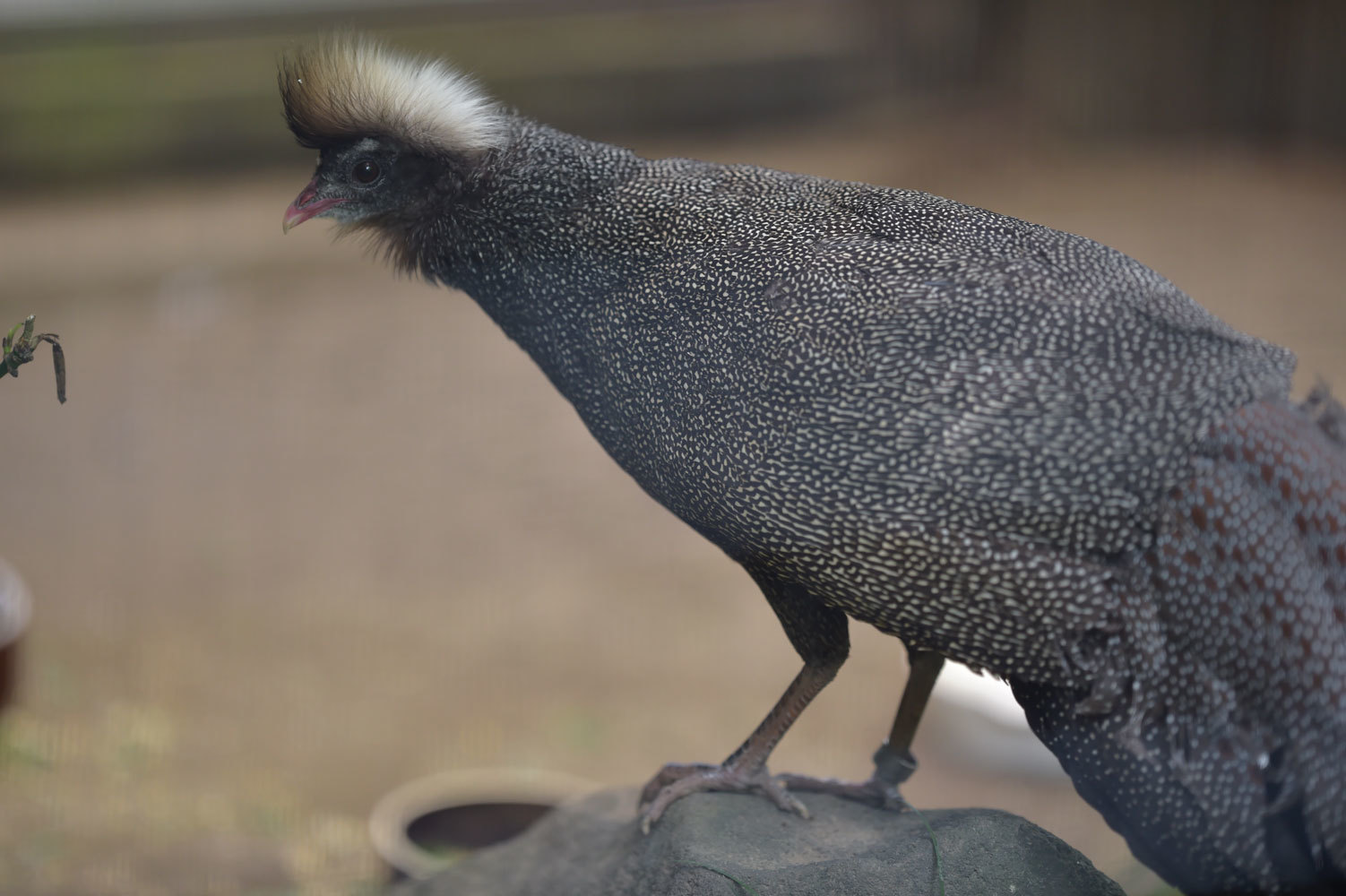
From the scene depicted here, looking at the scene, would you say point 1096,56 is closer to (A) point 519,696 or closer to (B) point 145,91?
(A) point 519,696

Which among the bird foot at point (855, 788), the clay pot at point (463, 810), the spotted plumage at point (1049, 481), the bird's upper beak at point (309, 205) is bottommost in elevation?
the clay pot at point (463, 810)

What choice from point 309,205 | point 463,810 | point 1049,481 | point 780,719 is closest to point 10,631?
point 463,810

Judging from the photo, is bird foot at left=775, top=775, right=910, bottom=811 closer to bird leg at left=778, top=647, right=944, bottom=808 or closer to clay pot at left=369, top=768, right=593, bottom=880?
bird leg at left=778, top=647, right=944, bottom=808

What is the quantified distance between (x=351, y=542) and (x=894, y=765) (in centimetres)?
219

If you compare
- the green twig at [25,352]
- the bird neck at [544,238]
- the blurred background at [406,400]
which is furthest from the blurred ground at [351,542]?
the green twig at [25,352]

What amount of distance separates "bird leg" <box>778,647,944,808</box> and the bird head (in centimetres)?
86

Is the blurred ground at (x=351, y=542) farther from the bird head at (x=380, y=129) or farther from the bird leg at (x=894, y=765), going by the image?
the bird head at (x=380, y=129)

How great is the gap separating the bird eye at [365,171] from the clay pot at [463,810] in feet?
4.36

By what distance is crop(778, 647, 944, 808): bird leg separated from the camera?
1613 mm

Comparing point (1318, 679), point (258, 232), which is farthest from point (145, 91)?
point (1318, 679)

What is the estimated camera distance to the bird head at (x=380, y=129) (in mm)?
1366

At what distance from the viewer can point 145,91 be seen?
4582 mm

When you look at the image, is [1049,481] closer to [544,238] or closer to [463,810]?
[544,238]

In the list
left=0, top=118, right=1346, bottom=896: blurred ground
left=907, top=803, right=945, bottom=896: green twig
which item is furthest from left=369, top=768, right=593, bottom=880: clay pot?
left=907, top=803, right=945, bottom=896: green twig
